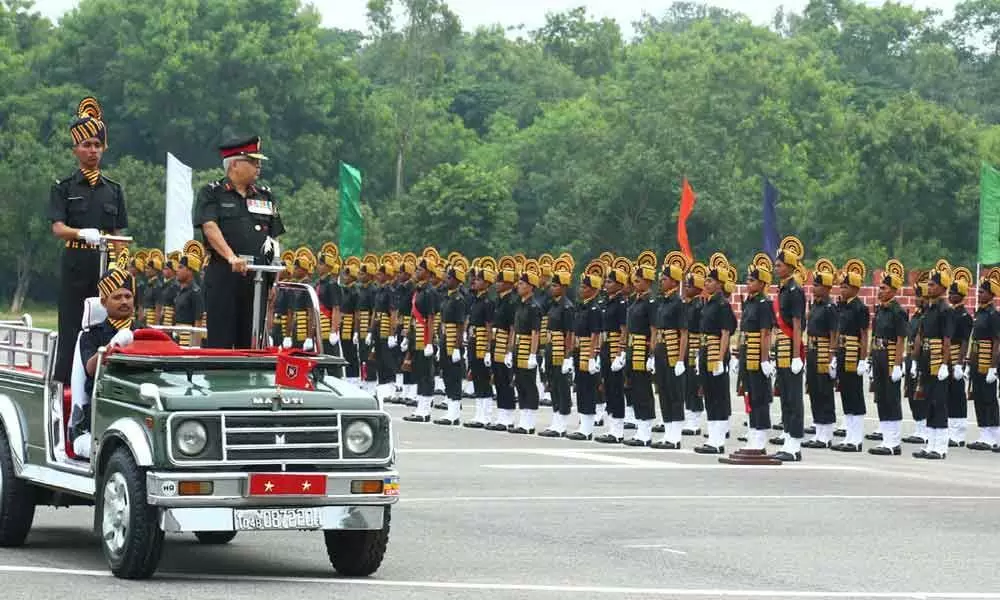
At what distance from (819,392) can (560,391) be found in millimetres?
3312

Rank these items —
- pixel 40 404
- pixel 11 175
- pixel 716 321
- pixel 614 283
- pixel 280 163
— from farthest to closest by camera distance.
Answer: pixel 280 163 < pixel 11 175 < pixel 614 283 < pixel 716 321 < pixel 40 404

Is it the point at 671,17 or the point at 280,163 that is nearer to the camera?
the point at 280,163

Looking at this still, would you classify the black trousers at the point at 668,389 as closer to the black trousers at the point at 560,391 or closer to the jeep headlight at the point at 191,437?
the black trousers at the point at 560,391

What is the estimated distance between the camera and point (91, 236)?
14.3m

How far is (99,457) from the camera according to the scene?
498 inches

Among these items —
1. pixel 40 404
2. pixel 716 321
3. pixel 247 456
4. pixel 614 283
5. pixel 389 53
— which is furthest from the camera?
pixel 389 53

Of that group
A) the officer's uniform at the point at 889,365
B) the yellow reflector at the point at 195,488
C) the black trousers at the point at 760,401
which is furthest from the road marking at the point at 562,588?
the officer's uniform at the point at 889,365

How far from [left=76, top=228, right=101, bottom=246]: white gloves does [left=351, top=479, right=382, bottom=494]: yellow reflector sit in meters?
2.89

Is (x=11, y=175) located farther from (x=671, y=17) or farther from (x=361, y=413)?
(x=671, y=17)

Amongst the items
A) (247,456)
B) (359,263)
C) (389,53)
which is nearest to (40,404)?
(247,456)

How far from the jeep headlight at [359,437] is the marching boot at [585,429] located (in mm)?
13719

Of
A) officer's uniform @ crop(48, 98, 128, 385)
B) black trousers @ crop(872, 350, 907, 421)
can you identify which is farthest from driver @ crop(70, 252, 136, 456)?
black trousers @ crop(872, 350, 907, 421)

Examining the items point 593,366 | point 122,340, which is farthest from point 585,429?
point 122,340

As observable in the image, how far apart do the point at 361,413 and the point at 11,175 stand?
66458 mm
